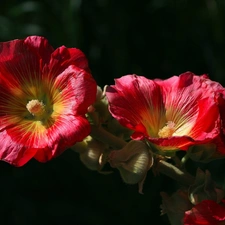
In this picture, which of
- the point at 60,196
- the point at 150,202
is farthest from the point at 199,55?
the point at 60,196

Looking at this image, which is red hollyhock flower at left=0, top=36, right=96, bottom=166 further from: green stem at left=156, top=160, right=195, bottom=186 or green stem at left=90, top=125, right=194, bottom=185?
green stem at left=156, top=160, right=195, bottom=186

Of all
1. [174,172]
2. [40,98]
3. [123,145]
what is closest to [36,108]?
[40,98]

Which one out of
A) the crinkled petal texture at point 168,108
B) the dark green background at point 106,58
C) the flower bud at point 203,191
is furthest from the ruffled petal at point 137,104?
the dark green background at point 106,58

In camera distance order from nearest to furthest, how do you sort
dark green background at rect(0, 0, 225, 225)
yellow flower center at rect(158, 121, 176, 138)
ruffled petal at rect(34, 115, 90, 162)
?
ruffled petal at rect(34, 115, 90, 162)
yellow flower center at rect(158, 121, 176, 138)
dark green background at rect(0, 0, 225, 225)

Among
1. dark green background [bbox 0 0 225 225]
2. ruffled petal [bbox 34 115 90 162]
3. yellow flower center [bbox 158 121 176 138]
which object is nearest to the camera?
ruffled petal [bbox 34 115 90 162]

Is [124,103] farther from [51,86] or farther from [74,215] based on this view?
[74,215]

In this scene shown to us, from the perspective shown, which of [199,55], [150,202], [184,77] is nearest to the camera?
[184,77]

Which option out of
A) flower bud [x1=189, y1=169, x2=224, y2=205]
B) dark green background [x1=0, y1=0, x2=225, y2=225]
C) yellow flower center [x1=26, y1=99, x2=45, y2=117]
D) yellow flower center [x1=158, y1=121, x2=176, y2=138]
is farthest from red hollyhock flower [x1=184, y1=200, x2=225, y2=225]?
dark green background [x1=0, y1=0, x2=225, y2=225]

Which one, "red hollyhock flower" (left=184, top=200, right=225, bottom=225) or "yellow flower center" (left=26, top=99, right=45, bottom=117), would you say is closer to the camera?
"red hollyhock flower" (left=184, top=200, right=225, bottom=225)

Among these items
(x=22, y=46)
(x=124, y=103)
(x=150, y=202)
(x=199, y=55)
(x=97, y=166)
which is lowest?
(x=150, y=202)
